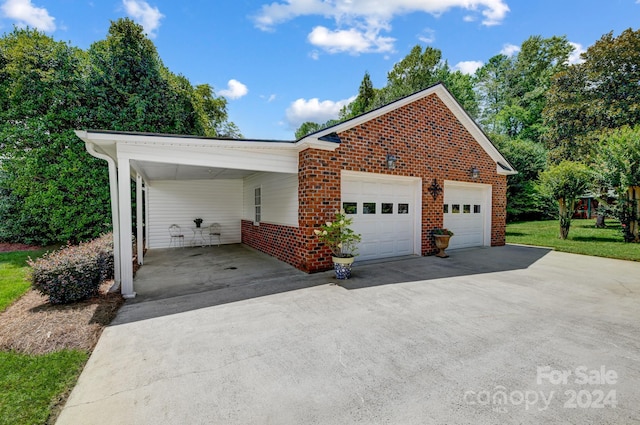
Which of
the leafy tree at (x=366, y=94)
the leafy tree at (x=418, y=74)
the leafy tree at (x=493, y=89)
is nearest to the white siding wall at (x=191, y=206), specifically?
the leafy tree at (x=418, y=74)

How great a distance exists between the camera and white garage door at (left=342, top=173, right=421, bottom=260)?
725 centimetres

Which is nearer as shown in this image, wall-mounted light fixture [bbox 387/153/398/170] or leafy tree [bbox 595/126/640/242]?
wall-mounted light fixture [bbox 387/153/398/170]

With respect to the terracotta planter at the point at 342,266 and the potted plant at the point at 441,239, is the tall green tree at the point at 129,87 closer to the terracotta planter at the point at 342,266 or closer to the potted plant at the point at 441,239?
the terracotta planter at the point at 342,266

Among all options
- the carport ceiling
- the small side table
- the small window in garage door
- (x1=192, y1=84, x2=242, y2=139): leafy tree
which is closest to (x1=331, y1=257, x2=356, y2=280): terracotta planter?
the small window in garage door

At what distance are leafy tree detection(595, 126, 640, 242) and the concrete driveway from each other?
8218mm

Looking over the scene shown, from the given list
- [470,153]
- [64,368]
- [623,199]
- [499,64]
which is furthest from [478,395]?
[499,64]

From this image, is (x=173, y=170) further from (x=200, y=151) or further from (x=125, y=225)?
(x=125, y=225)

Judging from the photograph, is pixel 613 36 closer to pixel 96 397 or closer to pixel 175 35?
pixel 175 35

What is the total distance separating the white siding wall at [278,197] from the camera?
6.92m

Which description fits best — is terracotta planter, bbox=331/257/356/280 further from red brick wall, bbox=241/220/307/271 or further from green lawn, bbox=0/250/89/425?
green lawn, bbox=0/250/89/425

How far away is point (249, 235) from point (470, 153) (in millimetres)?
8393

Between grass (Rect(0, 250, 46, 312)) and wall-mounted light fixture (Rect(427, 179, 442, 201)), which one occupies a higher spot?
wall-mounted light fixture (Rect(427, 179, 442, 201))

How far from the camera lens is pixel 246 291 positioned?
5.02m

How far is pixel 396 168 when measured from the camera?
24.8 feet
